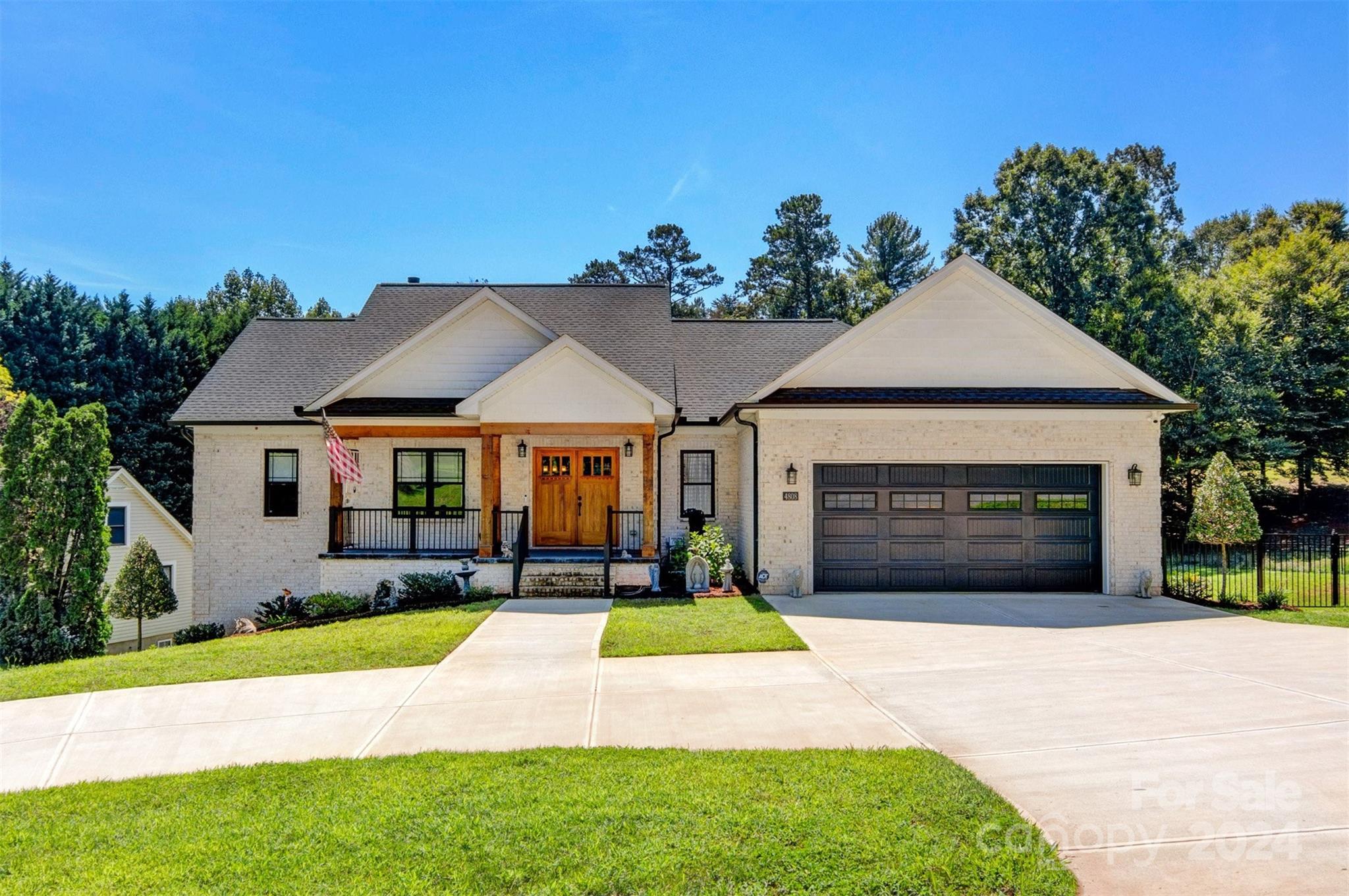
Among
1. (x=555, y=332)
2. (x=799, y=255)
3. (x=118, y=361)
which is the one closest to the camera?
(x=555, y=332)

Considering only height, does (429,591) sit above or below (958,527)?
below

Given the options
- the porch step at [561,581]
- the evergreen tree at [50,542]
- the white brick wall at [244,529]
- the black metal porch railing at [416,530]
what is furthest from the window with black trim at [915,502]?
the evergreen tree at [50,542]

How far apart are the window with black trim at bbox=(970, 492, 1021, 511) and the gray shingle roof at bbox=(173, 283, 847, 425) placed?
18.5ft

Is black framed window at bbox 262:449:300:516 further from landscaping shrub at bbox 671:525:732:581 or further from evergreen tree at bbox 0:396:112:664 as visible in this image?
landscaping shrub at bbox 671:525:732:581

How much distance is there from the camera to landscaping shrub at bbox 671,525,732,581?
519 inches

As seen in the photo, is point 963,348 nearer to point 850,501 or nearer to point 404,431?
point 850,501

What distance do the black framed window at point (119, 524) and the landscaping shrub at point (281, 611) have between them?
24.6ft

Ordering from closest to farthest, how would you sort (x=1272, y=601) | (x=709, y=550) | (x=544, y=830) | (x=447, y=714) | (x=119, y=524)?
(x=544, y=830)
(x=447, y=714)
(x=1272, y=601)
(x=709, y=550)
(x=119, y=524)

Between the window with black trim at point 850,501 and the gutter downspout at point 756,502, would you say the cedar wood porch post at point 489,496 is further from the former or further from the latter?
the window with black trim at point 850,501

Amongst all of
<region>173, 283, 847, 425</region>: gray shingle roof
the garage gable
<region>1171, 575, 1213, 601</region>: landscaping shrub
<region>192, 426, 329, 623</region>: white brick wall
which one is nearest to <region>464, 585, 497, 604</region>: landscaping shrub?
<region>192, 426, 329, 623</region>: white brick wall

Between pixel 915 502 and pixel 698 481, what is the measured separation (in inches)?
187

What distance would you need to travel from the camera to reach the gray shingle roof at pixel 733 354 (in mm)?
16250

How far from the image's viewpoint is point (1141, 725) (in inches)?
234

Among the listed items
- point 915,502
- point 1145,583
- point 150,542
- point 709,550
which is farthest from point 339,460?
point 1145,583
